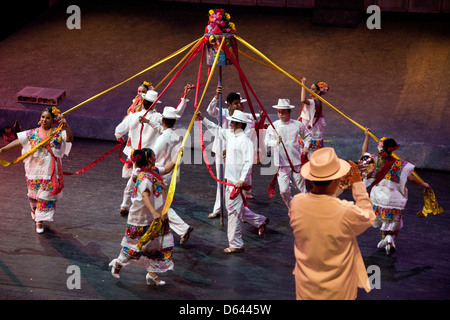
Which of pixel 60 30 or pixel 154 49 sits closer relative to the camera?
pixel 154 49

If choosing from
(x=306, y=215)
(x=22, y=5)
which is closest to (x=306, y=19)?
(x=22, y=5)

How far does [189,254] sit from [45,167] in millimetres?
1770

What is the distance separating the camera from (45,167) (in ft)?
21.7

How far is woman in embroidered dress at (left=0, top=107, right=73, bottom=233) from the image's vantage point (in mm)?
6559

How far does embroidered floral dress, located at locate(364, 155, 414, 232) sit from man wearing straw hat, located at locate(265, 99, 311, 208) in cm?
116

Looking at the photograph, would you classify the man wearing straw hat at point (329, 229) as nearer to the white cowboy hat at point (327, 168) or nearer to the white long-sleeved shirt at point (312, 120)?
the white cowboy hat at point (327, 168)

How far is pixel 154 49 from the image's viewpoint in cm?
1212

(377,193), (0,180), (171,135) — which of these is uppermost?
(171,135)

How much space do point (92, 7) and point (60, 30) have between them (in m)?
1.13

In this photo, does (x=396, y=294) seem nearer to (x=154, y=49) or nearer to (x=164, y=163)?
(x=164, y=163)

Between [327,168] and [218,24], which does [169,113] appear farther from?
[327,168]

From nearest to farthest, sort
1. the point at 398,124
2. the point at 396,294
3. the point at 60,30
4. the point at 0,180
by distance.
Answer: the point at 396,294 → the point at 0,180 → the point at 398,124 → the point at 60,30

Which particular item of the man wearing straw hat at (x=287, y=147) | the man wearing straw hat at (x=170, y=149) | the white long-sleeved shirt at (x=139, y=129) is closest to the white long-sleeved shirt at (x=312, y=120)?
the man wearing straw hat at (x=287, y=147)

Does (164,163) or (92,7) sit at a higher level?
(92,7)
